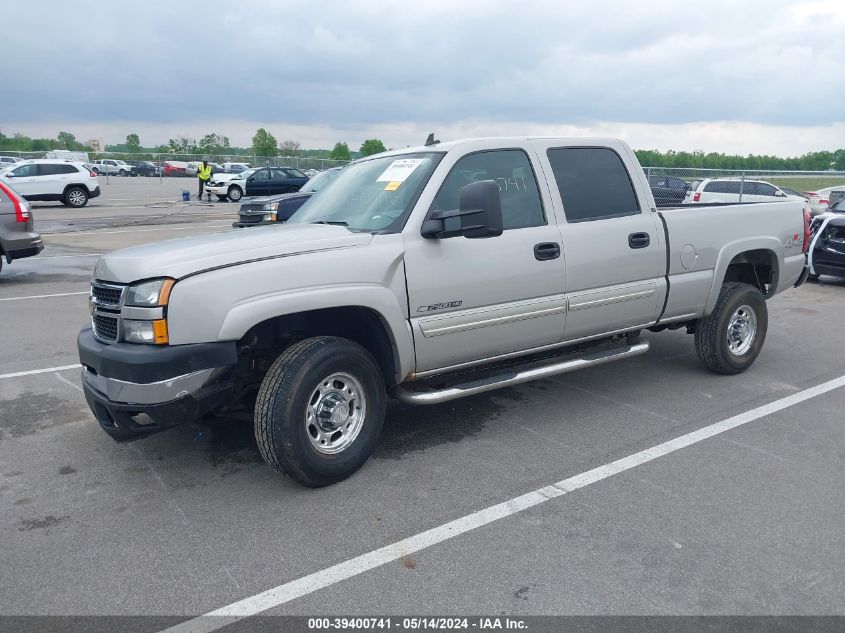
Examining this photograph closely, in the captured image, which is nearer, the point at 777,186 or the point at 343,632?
the point at 343,632

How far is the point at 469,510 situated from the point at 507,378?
3.80ft

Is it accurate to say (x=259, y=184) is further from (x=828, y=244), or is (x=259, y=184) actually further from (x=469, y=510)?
(x=469, y=510)

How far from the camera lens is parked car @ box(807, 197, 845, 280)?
11.2m

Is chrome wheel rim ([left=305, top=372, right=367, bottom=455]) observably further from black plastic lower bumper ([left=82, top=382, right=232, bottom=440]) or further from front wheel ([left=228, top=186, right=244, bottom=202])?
front wheel ([left=228, top=186, right=244, bottom=202])

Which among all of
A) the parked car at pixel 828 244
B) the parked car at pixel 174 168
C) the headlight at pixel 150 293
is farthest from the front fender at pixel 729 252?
the parked car at pixel 174 168

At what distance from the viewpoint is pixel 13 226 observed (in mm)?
10719

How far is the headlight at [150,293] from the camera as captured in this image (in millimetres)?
3674

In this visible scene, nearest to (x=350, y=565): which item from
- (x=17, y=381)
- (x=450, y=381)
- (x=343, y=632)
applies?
(x=343, y=632)

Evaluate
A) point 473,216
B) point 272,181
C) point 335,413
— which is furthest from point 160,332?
point 272,181

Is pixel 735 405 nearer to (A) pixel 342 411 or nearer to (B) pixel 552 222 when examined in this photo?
(B) pixel 552 222

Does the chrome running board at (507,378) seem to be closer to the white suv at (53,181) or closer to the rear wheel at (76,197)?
the white suv at (53,181)

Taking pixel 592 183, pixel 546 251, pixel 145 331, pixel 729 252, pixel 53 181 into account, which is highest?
pixel 592 183

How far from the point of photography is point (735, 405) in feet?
18.3

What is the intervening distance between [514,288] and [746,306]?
2699 millimetres
